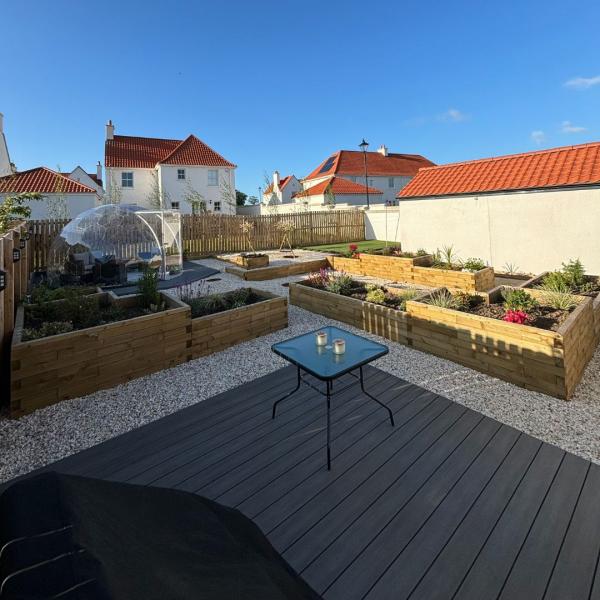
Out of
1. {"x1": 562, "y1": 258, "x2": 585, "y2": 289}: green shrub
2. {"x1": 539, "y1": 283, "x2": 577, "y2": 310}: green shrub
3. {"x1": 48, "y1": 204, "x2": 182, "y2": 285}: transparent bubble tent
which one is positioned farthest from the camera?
{"x1": 48, "y1": 204, "x2": 182, "y2": 285}: transparent bubble tent

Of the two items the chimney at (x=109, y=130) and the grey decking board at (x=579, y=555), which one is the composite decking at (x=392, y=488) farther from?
the chimney at (x=109, y=130)

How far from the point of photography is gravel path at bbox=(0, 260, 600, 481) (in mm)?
3176

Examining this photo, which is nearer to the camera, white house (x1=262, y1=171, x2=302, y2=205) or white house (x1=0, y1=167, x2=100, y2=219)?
white house (x1=0, y1=167, x2=100, y2=219)

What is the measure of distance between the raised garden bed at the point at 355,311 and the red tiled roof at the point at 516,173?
20.7 feet

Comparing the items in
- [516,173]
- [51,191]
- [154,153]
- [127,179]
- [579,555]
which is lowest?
[579,555]

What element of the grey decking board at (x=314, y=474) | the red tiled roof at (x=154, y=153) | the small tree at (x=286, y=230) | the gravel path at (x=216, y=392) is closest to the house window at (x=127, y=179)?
the red tiled roof at (x=154, y=153)

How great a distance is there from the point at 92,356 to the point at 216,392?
1.55m

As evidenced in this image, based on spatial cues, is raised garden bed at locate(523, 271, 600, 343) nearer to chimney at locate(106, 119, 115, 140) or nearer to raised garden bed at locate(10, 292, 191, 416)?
raised garden bed at locate(10, 292, 191, 416)

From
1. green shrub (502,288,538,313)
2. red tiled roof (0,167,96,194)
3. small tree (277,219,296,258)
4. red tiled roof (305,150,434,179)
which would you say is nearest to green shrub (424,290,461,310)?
green shrub (502,288,538,313)

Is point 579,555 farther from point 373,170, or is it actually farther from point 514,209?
point 373,170

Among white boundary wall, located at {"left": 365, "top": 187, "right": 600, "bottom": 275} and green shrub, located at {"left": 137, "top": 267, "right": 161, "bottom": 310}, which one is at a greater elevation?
white boundary wall, located at {"left": 365, "top": 187, "right": 600, "bottom": 275}

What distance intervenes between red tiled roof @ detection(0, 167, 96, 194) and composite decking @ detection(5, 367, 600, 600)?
2342 cm

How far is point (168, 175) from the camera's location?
1102 inches

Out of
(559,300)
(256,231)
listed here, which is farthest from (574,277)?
(256,231)
